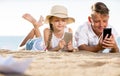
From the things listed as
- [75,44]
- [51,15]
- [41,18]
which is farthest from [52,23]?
[41,18]

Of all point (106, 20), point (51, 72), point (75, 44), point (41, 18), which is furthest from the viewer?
point (41, 18)

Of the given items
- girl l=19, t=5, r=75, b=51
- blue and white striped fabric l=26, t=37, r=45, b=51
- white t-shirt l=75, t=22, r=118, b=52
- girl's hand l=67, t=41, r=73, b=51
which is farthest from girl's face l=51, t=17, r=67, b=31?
blue and white striped fabric l=26, t=37, r=45, b=51

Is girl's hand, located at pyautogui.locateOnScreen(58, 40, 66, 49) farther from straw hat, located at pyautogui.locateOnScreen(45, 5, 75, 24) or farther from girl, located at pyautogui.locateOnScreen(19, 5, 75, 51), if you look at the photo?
straw hat, located at pyautogui.locateOnScreen(45, 5, 75, 24)

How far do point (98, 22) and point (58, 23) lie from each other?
511 millimetres

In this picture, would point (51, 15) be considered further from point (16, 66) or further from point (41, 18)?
point (16, 66)

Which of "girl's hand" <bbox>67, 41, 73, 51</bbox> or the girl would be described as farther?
the girl

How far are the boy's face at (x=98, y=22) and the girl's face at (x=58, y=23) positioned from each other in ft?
1.15

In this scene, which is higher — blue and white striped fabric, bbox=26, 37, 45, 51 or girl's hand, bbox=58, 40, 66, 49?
girl's hand, bbox=58, 40, 66, 49

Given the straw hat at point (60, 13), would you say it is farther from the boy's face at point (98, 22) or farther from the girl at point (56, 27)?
the boy's face at point (98, 22)

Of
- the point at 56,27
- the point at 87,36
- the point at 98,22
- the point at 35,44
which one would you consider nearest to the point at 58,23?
the point at 56,27

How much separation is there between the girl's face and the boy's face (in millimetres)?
351

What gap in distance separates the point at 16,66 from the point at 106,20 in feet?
8.54

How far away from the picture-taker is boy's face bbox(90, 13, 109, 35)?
4074 mm

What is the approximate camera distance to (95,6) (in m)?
4.32
